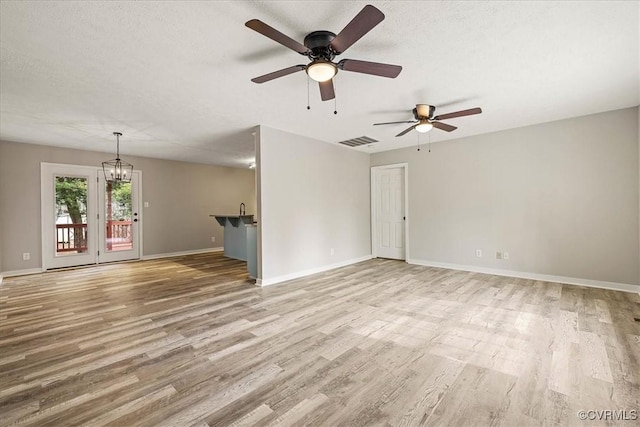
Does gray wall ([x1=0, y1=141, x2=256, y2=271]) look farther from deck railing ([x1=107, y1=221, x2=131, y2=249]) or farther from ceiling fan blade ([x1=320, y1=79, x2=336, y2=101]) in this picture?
ceiling fan blade ([x1=320, y1=79, x2=336, y2=101])

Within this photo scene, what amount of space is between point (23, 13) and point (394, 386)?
3.65 metres

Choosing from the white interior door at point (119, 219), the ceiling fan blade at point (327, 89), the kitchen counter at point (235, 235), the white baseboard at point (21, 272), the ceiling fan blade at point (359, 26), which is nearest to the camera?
the ceiling fan blade at point (359, 26)

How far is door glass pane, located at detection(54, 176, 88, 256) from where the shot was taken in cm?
607

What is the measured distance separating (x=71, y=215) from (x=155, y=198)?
1723 mm

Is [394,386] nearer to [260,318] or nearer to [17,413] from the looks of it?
[260,318]

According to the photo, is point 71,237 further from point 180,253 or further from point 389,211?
point 389,211

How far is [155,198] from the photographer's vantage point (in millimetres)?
7445

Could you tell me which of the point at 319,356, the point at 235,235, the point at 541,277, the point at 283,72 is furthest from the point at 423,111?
the point at 235,235

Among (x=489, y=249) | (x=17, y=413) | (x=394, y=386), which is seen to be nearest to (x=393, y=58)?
(x=394, y=386)

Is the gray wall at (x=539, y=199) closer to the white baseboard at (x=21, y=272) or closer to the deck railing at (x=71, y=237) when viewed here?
the deck railing at (x=71, y=237)

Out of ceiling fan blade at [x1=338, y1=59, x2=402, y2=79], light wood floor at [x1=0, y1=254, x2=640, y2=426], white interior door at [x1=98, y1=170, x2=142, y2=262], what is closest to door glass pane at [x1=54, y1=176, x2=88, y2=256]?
white interior door at [x1=98, y1=170, x2=142, y2=262]

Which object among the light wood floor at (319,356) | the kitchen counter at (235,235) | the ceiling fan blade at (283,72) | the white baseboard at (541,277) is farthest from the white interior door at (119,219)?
the white baseboard at (541,277)

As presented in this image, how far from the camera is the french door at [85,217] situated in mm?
5926

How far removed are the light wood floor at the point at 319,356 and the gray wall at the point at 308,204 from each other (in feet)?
3.07
